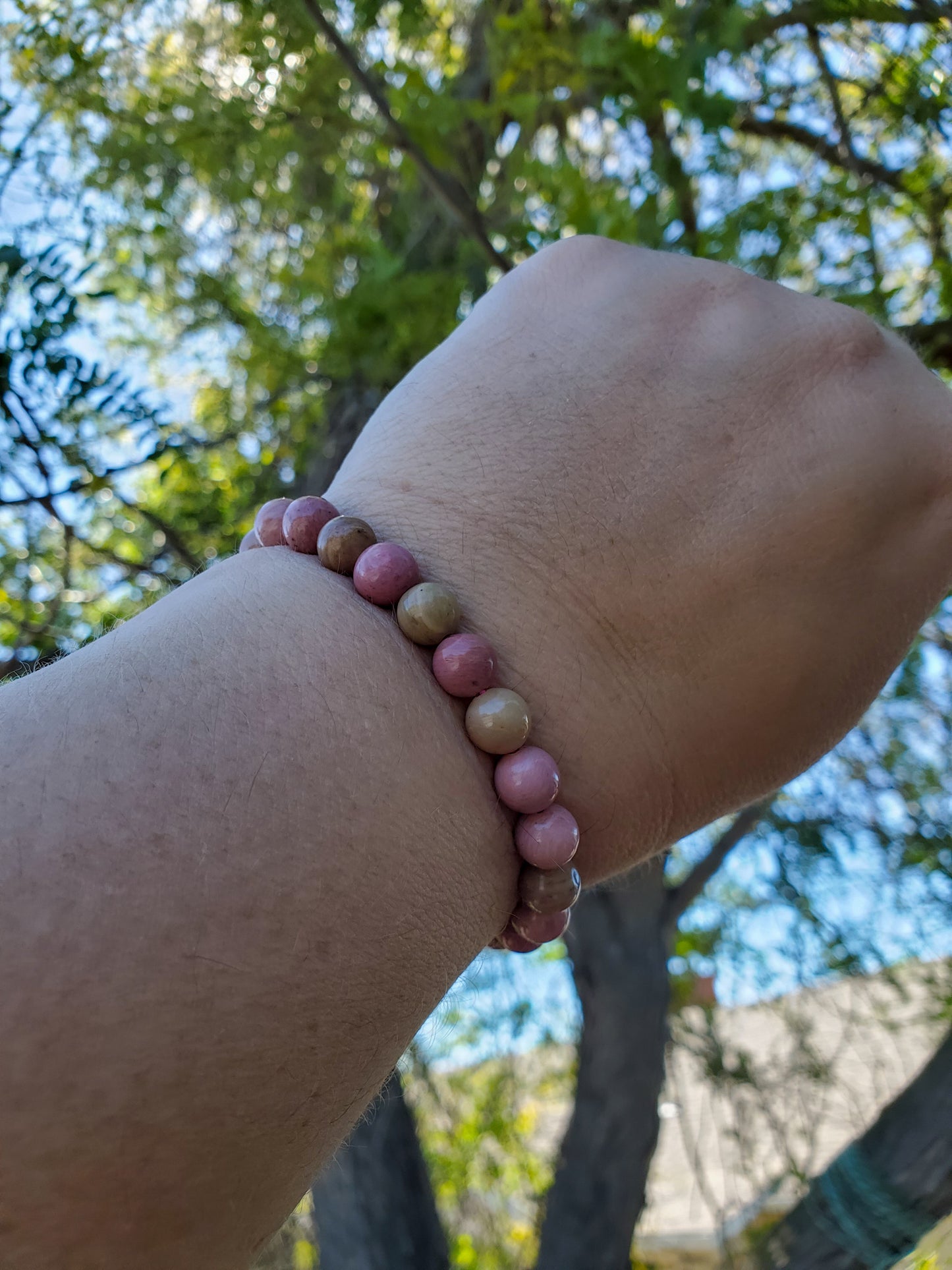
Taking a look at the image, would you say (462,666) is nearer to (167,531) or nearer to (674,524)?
(674,524)

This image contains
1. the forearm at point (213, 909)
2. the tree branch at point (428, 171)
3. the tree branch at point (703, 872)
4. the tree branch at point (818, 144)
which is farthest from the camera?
the tree branch at point (703, 872)

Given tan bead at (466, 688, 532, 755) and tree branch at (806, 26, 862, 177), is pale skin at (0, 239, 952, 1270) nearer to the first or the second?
tan bead at (466, 688, 532, 755)

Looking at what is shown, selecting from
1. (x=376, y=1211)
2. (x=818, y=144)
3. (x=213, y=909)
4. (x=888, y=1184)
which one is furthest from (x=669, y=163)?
(x=376, y=1211)

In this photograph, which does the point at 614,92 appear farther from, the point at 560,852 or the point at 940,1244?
the point at 940,1244

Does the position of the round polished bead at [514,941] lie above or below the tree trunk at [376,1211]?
above

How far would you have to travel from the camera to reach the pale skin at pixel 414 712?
44cm

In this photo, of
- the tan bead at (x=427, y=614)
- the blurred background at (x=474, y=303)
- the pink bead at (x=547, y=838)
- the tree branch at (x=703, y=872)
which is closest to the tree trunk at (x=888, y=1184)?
the blurred background at (x=474, y=303)

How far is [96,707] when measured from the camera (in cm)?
51

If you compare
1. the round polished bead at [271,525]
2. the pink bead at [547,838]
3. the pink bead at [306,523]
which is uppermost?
the round polished bead at [271,525]

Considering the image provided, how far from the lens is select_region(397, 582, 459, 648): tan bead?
24.1 inches

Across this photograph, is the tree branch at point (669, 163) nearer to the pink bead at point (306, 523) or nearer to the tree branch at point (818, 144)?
the tree branch at point (818, 144)

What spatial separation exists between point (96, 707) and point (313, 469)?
67.1 inches

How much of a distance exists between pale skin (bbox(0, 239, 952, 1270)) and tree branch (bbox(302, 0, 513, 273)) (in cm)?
69

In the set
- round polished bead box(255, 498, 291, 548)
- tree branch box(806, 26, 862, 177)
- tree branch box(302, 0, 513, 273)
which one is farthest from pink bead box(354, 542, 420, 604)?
tree branch box(806, 26, 862, 177)
